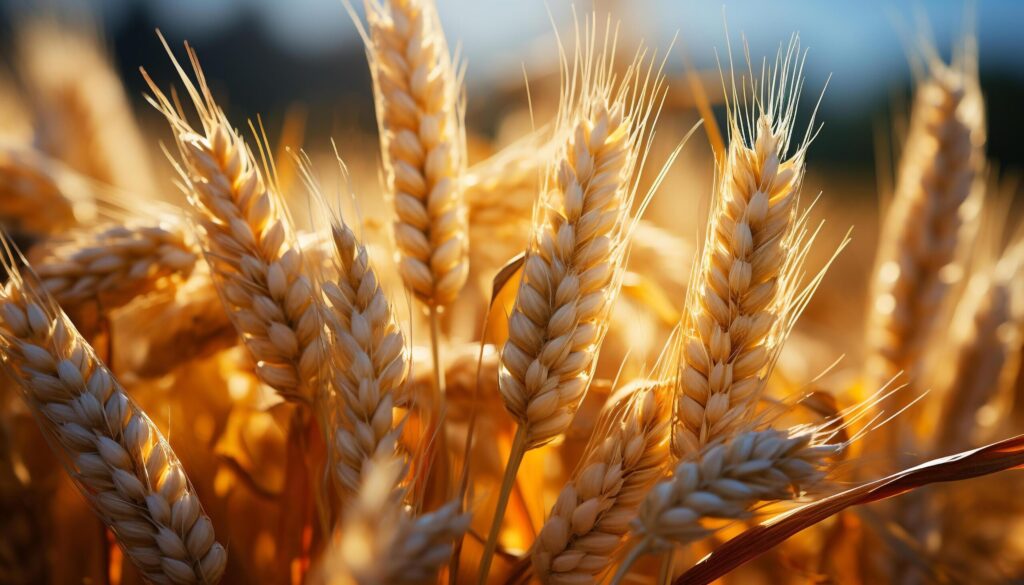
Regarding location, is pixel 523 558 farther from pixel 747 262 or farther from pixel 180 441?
pixel 180 441

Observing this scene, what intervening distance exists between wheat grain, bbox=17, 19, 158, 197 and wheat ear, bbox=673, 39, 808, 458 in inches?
60.4

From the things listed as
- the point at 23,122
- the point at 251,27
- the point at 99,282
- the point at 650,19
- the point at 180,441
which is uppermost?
the point at 251,27

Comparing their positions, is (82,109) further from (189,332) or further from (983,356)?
(983,356)

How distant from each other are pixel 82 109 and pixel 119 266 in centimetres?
125

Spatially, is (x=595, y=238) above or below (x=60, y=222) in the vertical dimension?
below

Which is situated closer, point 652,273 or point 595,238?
point 595,238

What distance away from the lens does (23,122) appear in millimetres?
2064

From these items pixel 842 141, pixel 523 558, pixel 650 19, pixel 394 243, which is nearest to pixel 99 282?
pixel 394 243

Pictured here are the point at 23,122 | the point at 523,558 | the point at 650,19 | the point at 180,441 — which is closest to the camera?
the point at 523,558

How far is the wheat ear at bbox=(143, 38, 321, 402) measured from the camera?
29.3 inches

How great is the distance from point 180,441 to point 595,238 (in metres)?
0.66

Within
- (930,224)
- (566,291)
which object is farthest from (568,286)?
(930,224)

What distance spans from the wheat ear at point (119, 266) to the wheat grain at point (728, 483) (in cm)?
68

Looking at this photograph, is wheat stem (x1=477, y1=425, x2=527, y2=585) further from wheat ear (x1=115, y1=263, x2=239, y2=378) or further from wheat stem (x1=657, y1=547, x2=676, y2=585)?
wheat ear (x1=115, y1=263, x2=239, y2=378)
